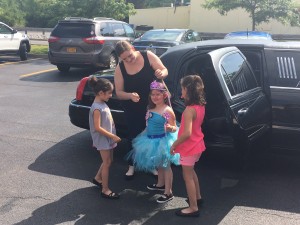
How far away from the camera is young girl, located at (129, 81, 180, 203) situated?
3842 millimetres

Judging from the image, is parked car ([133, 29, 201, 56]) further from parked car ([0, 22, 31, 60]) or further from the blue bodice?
the blue bodice

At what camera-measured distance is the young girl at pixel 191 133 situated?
139 inches

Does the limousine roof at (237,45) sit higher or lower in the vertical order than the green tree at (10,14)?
lower

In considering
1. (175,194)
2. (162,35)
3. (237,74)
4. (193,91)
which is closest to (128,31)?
(162,35)

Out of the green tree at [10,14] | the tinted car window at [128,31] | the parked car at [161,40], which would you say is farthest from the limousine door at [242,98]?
the green tree at [10,14]

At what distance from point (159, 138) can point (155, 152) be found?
0.47ft

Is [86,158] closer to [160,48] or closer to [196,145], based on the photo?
[196,145]

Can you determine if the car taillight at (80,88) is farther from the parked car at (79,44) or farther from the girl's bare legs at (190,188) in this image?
the parked car at (79,44)

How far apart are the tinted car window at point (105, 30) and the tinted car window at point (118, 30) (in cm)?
35

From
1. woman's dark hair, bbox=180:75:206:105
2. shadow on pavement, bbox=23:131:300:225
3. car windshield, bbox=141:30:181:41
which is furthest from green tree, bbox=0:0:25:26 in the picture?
woman's dark hair, bbox=180:75:206:105

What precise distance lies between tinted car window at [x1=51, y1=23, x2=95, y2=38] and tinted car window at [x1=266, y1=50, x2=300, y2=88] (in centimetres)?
841

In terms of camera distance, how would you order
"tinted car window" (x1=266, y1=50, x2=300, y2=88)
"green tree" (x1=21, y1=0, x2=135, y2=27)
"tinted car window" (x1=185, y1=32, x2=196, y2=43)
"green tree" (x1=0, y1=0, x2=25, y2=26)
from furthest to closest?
1. "green tree" (x1=0, y1=0, x2=25, y2=26)
2. "green tree" (x1=21, y1=0, x2=135, y2=27)
3. "tinted car window" (x1=185, y1=32, x2=196, y2=43)
4. "tinted car window" (x1=266, y1=50, x2=300, y2=88)

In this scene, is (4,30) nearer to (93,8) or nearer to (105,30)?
(105,30)

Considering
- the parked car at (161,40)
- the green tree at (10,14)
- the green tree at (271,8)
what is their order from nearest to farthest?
1. the parked car at (161,40)
2. the green tree at (271,8)
3. the green tree at (10,14)
